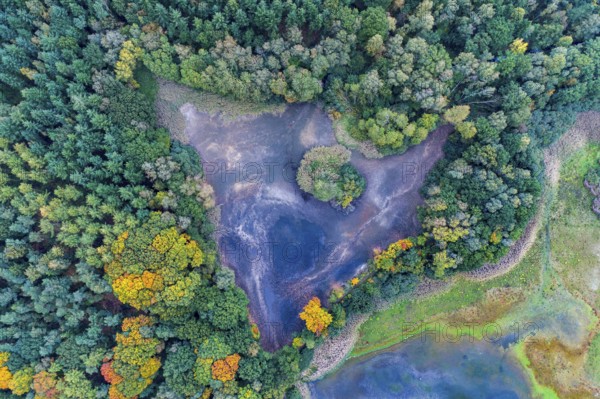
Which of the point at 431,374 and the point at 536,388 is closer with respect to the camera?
the point at 536,388

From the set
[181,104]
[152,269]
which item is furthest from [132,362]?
[181,104]

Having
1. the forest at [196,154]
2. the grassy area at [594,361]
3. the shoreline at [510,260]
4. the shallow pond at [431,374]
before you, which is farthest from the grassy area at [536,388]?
the forest at [196,154]

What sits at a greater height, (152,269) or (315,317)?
(152,269)

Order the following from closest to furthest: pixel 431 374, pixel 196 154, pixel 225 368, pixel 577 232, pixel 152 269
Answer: pixel 152 269 < pixel 225 368 < pixel 196 154 < pixel 431 374 < pixel 577 232

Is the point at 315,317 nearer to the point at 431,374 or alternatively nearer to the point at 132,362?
the point at 431,374

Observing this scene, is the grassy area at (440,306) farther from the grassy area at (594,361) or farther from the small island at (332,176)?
the small island at (332,176)

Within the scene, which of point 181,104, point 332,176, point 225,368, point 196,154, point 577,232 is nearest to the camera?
point 225,368
